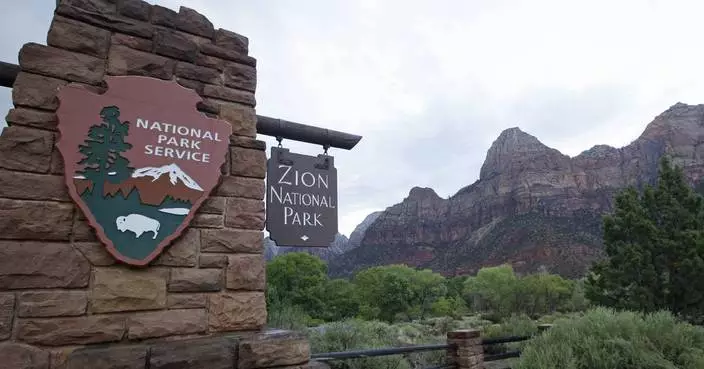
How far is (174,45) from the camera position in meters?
2.53

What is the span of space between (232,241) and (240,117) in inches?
32.1

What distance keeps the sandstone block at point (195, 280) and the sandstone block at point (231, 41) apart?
1464 mm

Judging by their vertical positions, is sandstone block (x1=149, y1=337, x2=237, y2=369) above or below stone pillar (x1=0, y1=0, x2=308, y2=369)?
below

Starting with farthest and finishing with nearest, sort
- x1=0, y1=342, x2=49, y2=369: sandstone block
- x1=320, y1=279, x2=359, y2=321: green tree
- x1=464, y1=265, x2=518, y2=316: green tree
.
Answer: x1=464, y1=265, x2=518, y2=316: green tree < x1=320, y1=279, x2=359, y2=321: green tree < x1=0, y1=342, x2=49, y2=369: sandstone block

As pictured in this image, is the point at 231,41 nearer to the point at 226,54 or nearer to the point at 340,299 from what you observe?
the point at 226,54

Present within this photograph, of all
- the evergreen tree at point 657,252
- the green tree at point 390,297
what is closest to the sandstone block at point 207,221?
the evergreen tree at point 657,252

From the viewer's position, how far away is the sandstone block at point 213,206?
7.90ft

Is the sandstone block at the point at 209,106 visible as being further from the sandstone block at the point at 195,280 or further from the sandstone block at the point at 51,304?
the sandstone block at the point at 51,304

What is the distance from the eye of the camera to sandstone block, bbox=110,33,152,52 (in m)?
2.36

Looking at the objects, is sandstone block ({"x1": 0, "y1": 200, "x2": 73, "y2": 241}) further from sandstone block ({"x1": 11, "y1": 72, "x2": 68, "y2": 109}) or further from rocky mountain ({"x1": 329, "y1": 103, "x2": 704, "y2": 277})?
rocky mountain ({"x1": 329, "y1": 103, "x2": 704, "y2": 277})

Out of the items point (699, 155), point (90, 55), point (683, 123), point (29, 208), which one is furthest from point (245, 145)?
point (683, 123)

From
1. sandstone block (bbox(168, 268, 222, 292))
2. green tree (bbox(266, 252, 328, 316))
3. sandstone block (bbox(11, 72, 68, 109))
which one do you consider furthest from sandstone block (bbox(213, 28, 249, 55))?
green tree (bbox(266, 252, 328, 316))

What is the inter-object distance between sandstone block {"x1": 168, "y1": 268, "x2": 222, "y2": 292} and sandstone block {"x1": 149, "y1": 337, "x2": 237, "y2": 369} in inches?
10.8

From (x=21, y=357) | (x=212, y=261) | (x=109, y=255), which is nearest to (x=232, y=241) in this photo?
(x=212, y=261)
